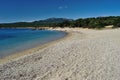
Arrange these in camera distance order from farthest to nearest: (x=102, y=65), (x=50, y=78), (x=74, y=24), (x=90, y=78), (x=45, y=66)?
(x=74, y=24), (x=45, y=66), (x=102, y=65), (x=50, y=78), (x=90, y=78)

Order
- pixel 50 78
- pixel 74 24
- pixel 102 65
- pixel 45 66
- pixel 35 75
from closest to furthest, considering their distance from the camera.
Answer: pixel 50 78 < pixel 35 75 < pixel 102 65 < pixel 45 66 < pixel 74 24

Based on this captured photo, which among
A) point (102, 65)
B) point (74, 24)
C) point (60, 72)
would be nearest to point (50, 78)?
point (60, 72)

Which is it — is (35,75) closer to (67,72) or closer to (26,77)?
(26,77)

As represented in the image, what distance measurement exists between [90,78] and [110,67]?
1936 millimetres

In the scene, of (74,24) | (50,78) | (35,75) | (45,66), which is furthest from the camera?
(74,24)

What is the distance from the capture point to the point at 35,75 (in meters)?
8.70

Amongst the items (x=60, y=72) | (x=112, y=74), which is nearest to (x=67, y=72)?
(x=60, y=72)

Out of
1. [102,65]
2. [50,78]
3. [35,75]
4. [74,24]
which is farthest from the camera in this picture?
[74,24]

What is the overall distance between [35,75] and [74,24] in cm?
9137

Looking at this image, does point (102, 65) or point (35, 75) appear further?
point (102, 65)

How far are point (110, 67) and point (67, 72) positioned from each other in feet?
7.47

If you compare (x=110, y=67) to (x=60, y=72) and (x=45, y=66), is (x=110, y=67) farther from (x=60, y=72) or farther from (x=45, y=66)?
(x=45, y=66)

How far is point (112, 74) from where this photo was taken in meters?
7.88

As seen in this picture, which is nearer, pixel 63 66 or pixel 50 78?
pixel 50 78
